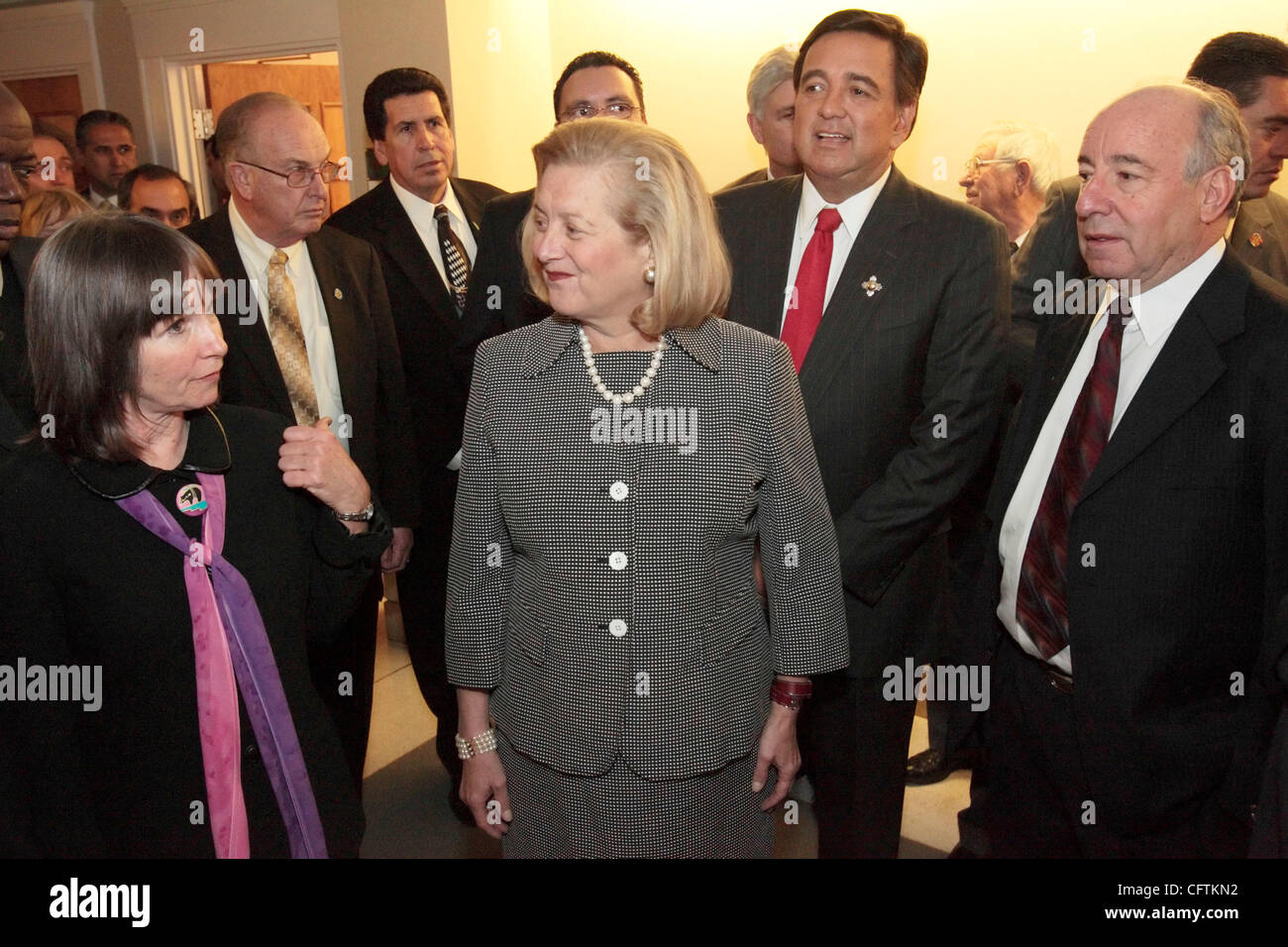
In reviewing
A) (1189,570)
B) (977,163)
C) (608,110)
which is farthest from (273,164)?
(977,163)

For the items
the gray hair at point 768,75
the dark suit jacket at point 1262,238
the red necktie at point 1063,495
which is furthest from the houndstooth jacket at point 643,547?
the gray hair at point 768,75

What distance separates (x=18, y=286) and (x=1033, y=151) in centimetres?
344

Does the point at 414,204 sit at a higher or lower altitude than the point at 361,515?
higher

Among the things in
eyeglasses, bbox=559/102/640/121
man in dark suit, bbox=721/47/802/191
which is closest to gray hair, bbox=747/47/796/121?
man in dark suit, bbox=721/47/802/191

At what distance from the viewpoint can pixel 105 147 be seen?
4816mm

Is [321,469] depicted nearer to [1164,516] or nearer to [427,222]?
[1164,516]

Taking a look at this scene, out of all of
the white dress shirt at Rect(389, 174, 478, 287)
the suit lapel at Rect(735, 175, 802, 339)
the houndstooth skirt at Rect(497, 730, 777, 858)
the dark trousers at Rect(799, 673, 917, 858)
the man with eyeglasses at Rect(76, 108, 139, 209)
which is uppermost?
the man with eyeglasses at Rect(76, 108, 139, 209)

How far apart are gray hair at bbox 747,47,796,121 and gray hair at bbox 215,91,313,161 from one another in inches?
63.5

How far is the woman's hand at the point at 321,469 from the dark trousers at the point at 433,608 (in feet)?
4.48

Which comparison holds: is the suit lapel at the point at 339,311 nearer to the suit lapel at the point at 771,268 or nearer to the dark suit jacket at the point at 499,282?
the dark suit jacket at the point at 499,282

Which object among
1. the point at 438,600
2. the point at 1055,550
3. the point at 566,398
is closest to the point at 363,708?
the point at 438,600

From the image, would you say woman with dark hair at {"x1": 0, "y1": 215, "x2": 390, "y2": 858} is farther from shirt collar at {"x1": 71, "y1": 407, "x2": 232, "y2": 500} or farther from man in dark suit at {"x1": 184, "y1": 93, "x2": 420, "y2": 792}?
man in dark suit at {"x1": 184, "y1": 93, "x2": 420, "y2": 792}

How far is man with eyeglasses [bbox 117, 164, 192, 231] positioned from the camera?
3879mm
